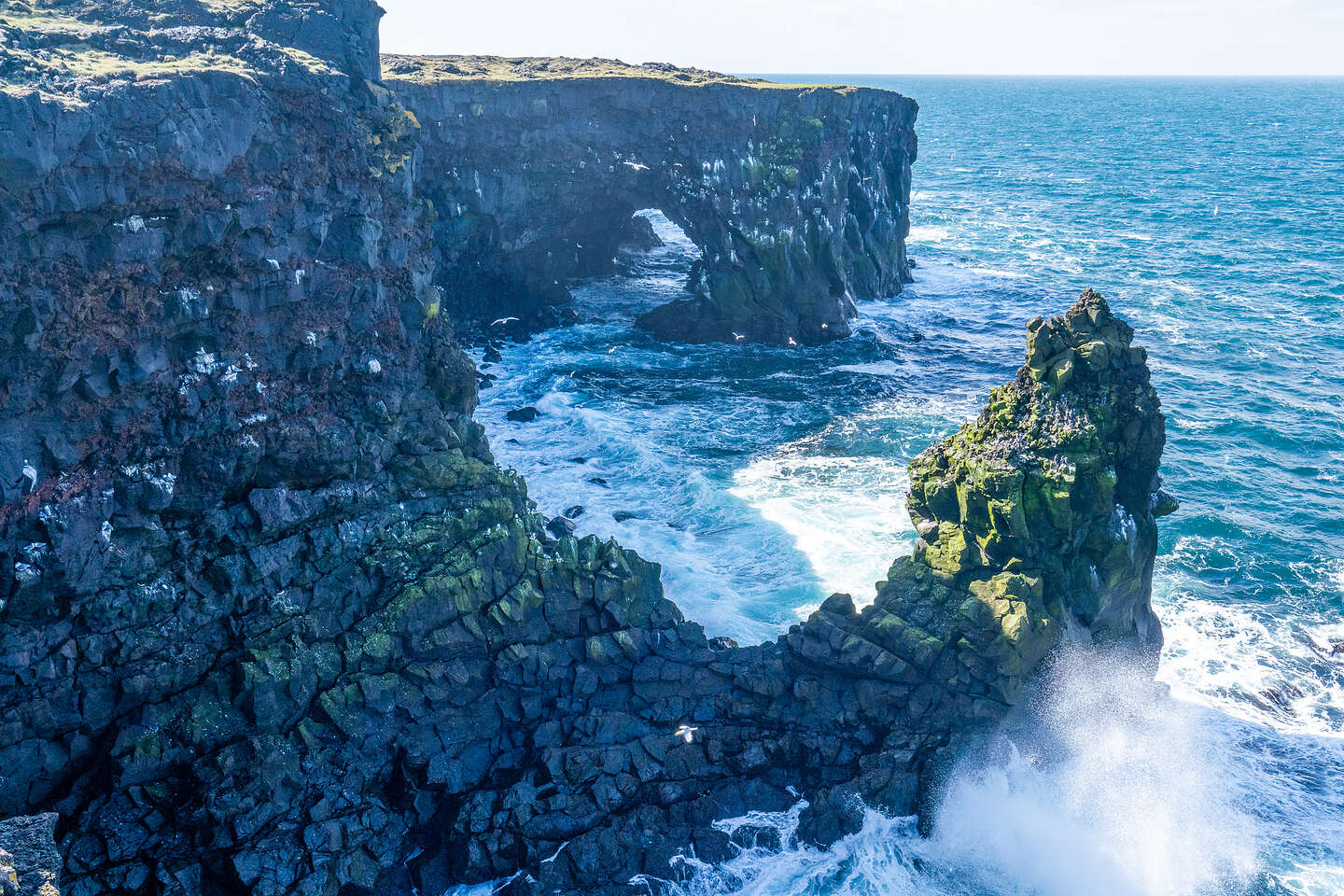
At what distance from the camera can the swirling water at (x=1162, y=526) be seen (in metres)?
31.8

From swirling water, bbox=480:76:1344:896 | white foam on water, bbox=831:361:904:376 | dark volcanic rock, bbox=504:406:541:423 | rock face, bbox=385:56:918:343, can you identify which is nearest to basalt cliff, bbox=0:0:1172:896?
swirling water, bbox=480:76:1344:896

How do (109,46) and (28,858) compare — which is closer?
(28,858)

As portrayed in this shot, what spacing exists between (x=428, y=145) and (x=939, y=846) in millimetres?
51135

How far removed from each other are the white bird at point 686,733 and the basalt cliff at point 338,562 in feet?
0.78

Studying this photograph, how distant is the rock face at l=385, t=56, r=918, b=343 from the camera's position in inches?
2611

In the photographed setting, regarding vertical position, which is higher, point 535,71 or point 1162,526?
point 535,71

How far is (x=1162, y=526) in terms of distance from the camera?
49.5m

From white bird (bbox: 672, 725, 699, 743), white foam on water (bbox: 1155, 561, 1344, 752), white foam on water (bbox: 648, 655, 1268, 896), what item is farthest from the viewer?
white foam on water (bbox: 1155, 561, 1344, 752)

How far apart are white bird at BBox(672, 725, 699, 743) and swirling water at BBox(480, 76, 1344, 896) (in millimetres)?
3596

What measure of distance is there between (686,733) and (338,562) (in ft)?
41.3

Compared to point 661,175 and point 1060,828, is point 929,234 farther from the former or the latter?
point 1060,828

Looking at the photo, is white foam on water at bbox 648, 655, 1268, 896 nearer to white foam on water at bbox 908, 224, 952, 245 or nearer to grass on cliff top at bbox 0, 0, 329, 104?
grass on cliff top at bbox 0, 0, 329, 104

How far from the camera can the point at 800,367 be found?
66.8 metres

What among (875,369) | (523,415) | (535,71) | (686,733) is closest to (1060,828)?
(686,733)
